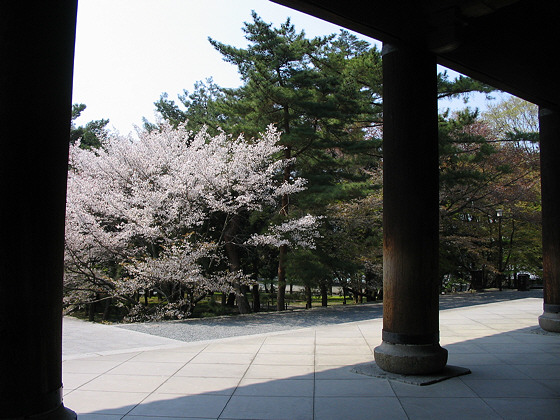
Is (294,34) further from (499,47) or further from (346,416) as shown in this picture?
(346,416)

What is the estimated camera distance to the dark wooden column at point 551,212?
8.81 meters

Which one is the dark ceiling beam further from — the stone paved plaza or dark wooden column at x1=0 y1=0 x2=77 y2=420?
the stone paved plaza

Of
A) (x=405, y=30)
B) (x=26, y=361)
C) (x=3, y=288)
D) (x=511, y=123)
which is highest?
(x=511, y=123)

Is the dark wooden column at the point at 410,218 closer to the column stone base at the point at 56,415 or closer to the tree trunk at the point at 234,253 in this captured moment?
the column stone base at the point at 56,415

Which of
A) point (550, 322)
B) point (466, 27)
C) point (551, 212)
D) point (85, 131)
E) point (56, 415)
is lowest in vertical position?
point (550, 322)

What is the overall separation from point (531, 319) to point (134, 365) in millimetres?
9301

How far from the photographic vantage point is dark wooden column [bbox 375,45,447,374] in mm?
5453

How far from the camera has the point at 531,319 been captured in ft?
36.5

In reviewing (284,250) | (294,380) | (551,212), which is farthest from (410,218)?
(284,250)

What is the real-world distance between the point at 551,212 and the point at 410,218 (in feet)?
16.4

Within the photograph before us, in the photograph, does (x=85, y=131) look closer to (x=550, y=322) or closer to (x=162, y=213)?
(x=162, y=213)

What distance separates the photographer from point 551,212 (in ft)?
29.3

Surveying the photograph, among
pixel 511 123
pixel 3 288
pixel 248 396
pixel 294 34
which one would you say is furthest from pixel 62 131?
pixel 511 123

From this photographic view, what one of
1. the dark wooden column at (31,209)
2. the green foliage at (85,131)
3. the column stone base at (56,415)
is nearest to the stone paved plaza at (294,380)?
the column stone base at (56,415)
